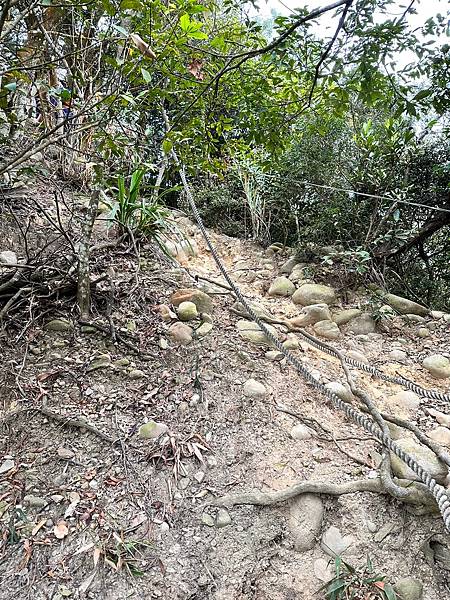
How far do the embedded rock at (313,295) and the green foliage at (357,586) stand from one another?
163 centimetres

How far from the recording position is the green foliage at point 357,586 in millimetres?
1164

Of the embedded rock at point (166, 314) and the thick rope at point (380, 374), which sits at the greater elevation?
the embedded rock at point (166, 314)

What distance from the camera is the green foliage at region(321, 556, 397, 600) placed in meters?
1.16

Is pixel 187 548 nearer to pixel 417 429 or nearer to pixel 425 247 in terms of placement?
pixel 417 429

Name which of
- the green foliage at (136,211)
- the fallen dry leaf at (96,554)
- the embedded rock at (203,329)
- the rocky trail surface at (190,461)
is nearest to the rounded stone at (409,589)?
the rocky trail surface at (190,461)

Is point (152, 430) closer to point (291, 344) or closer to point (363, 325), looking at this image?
point (291, 344)

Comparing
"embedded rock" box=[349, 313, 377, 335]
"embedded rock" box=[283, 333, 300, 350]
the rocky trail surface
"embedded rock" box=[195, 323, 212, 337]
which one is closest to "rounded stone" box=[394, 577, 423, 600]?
the rocky trail surface

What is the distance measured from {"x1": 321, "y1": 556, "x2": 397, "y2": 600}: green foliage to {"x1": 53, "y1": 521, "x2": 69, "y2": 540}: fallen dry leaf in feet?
2.49

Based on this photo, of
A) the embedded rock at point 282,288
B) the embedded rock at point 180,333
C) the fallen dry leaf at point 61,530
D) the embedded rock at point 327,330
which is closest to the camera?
the fallen dry leaf at point 61,530

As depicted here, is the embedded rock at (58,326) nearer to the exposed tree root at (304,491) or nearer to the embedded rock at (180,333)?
the embedded rock at (180,333)

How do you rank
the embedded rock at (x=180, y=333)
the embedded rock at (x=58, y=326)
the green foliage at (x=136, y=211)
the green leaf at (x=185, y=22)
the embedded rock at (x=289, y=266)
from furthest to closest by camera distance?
the embedded rock at (x=289, y=266), the green foliage at (x=136, y=211), the embedded rock at (x=180, y=333), the embedded rock at (x=58, y=326), the green leaf at (x=185, y=22)

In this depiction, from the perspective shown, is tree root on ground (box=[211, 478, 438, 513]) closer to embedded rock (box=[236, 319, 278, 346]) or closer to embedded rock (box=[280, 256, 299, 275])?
embedded rock (box=[236, 319, 278, 346])

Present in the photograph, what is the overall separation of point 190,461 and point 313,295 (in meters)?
1.47

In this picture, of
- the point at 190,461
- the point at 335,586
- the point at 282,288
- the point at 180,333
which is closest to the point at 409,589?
the point at 335,586
